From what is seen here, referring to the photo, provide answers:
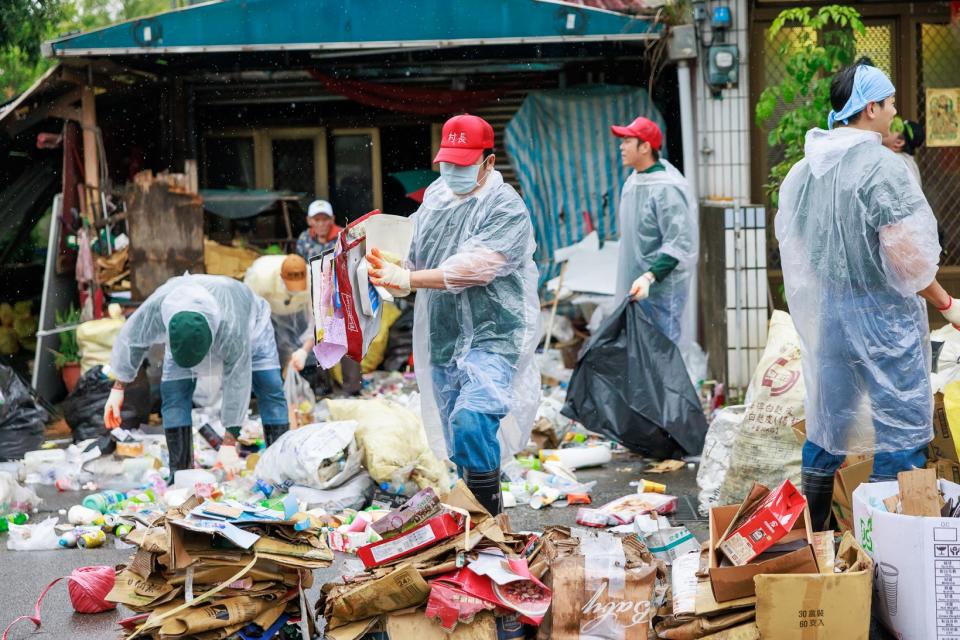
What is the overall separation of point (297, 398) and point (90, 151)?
347 cm

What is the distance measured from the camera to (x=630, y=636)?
3.66 m

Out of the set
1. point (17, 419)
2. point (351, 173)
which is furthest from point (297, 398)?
point (351, 173)

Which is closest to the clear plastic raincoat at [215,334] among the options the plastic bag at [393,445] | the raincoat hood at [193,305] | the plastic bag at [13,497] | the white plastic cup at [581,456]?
the raincoat hood at [193,305]

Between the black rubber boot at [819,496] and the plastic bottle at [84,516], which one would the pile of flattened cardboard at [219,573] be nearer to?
the black rubber boot at [819,496]

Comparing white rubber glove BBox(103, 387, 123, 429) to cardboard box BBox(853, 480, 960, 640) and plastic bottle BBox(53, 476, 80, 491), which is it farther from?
cardboard box BBox(853, 480, 960, 640)

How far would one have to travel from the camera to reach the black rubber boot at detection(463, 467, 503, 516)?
4.51 meters

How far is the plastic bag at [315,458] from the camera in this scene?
19.7 feet

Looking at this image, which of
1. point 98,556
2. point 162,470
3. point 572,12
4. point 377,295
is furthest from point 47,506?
point 572,12

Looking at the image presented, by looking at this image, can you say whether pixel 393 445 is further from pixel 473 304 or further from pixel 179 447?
pixel 473 304

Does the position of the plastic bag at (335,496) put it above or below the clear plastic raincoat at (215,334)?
below

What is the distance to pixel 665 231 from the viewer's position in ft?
23.2

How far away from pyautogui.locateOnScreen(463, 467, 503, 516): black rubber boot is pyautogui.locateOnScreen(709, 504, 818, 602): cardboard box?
3.53 feet

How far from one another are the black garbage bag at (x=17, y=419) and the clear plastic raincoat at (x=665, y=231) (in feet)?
13.1

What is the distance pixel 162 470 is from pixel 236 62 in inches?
192
